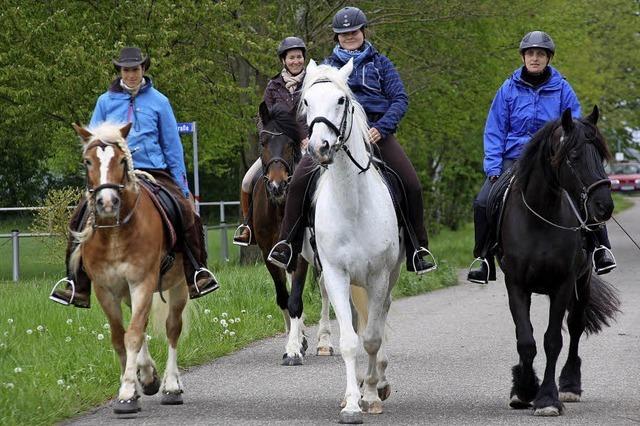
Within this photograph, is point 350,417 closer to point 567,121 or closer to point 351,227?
point 351,227

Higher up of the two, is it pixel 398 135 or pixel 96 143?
pixel 96 143

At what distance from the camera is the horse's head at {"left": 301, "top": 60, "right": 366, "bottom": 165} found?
360 inches

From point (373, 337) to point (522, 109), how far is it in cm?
231

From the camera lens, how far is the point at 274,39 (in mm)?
25766

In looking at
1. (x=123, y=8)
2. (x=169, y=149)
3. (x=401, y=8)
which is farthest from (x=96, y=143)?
(x=401, y=8)

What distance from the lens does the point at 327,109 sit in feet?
30.6

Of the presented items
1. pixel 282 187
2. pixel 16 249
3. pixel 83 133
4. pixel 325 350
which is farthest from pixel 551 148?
pixel 16 249

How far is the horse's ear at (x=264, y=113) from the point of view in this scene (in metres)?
13.3

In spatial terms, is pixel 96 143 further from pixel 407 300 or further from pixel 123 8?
pixel 123 8

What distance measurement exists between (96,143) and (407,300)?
10.3 metres

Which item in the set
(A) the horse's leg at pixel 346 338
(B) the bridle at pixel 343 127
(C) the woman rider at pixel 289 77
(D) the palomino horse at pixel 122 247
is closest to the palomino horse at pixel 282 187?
(C) the woman rider at pixel 289 77

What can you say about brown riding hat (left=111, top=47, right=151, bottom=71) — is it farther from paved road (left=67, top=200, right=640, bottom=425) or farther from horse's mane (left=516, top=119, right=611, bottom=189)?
horse's mane (left=516, top=119, right=611, bottom=189)

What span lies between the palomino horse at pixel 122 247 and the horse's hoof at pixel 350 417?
1463mm

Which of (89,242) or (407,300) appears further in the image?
(407,300)
